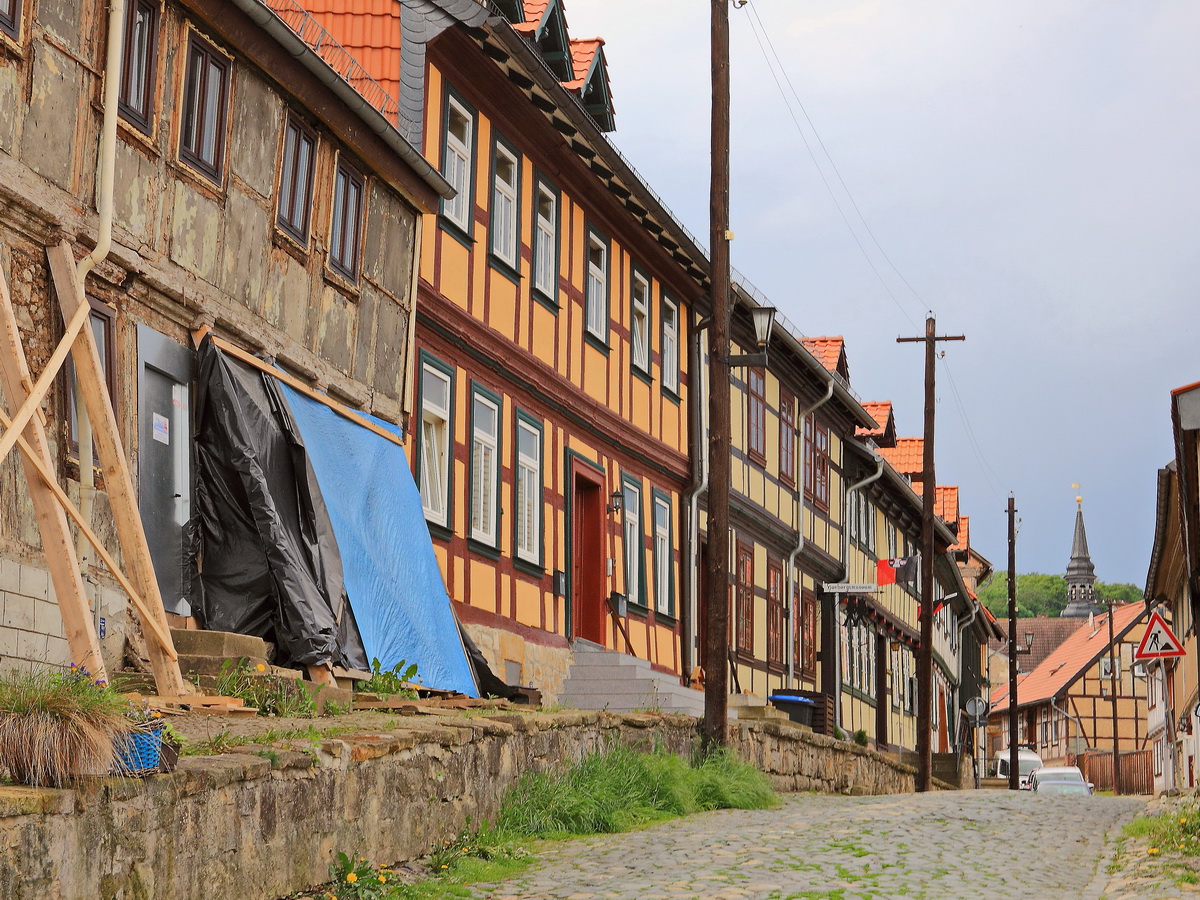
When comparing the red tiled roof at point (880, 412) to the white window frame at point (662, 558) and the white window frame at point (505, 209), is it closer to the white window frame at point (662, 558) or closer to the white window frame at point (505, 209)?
the white window frame at point (662, 558)

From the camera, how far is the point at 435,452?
17.8 m

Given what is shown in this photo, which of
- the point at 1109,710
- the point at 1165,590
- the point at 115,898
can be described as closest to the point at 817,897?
the point at 115,898

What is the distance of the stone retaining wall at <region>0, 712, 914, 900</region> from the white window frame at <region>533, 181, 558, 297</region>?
27.6 ft

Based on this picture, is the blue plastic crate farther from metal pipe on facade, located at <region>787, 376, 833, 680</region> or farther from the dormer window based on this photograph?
metal pipe on facade, located at <region>787, 376, 833, 680</region>

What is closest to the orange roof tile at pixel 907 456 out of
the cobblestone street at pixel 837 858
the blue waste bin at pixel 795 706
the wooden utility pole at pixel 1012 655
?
the wooden utility pole at pixel 1012 655

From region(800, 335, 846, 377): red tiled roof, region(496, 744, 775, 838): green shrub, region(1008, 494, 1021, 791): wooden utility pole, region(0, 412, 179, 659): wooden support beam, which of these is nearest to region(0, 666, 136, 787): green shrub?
region(0, 412, 179, 659): wooden support beam

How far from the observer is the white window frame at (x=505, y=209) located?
19.4 metres

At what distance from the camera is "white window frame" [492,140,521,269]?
19.4 m

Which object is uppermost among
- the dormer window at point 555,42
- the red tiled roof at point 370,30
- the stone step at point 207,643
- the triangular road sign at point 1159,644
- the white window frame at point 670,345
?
the dormer window at point 555,42

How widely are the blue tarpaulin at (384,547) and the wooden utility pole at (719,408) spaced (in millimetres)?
3159

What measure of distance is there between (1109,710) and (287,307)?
6952 cm

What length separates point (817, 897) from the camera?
369 inches

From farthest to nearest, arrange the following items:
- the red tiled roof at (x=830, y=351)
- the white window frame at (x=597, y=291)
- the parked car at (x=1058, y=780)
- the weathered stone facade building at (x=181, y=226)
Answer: the parked car at (x=1058, y=780)
the red tiled roof at (x=830, y=351)
the white window frame at (x=597, y=291)
the weathered stone facade building at (x=181, y=226)

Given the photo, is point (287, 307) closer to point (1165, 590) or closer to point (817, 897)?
point (817, 897)
